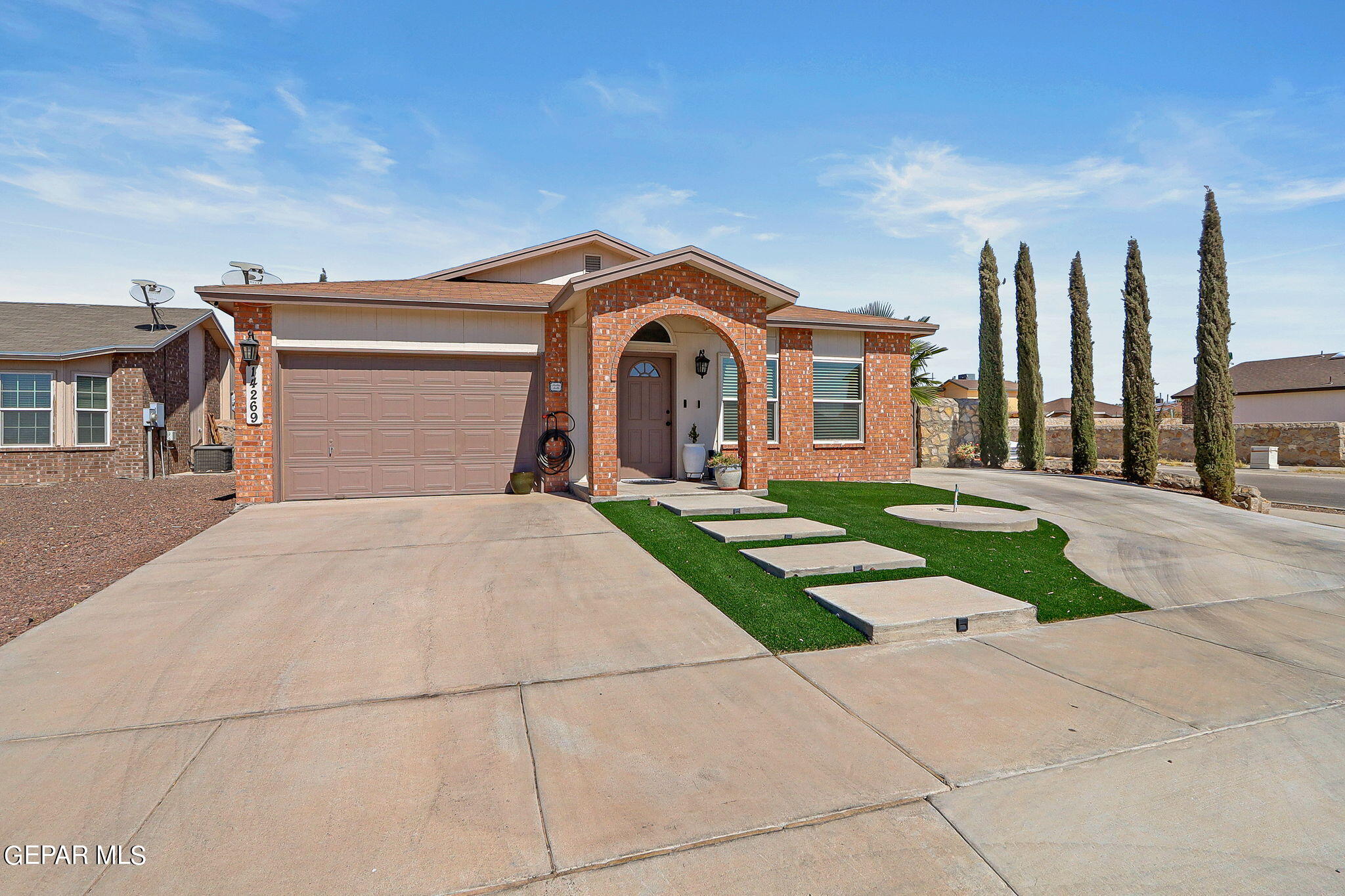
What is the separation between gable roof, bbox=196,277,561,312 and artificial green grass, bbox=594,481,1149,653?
157 inches

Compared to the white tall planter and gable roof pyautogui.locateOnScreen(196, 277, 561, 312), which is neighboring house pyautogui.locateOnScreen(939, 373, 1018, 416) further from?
gable roof pyautogui.locateOnScreen(196, 277, 561, 312)

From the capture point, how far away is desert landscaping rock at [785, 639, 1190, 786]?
9.25 feet

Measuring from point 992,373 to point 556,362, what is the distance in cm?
1462

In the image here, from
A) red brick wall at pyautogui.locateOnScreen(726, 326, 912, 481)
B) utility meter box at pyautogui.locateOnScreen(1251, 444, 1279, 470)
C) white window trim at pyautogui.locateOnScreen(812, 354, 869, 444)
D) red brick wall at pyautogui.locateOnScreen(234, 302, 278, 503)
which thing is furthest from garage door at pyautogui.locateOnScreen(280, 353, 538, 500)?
utility meter box at pyautogui.locateOnScreen(1251, 444, 1279, 470)

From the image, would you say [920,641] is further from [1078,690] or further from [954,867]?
[954,867]

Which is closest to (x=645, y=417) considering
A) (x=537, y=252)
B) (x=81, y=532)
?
(x=537, y=252)

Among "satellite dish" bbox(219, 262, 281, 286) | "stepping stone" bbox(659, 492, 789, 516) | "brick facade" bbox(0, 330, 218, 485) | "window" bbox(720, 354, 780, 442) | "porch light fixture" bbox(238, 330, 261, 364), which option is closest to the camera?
"stepping stone" bbox(659, 492, 789, 516)

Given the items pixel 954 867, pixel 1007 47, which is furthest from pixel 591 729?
pixel 1007 47

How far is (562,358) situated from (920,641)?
8.03 m

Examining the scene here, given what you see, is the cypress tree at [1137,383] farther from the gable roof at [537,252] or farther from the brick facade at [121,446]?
the brick facade at [121,446]

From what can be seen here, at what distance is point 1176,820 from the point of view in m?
2.36

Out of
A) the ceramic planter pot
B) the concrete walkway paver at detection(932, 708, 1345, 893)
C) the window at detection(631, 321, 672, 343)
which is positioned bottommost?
the concrete walkway paver at detection(932, 708, 1345, 893)

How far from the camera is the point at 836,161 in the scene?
1084 cm

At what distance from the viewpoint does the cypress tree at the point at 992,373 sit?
1870cm
